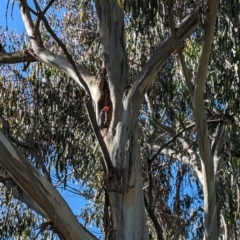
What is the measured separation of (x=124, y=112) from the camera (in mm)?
3676

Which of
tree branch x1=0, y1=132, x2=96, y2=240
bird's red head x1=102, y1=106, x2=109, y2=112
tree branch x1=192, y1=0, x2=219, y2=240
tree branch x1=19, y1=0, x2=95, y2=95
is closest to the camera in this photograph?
tree branch x1=0, y1=132, x2=96, y2=240

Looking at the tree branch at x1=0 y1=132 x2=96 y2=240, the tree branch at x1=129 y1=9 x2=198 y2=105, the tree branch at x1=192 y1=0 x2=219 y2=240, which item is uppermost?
the tree branch at x1=129 y1=9 x2=198 y2=105

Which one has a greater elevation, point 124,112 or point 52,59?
point 52,59

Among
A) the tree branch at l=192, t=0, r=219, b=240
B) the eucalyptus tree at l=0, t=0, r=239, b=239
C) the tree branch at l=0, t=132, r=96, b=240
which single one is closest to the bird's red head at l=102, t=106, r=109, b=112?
the eucalyptus tree at l=0, t=0, r=239, b=239

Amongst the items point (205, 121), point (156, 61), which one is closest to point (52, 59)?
point (156, 61)

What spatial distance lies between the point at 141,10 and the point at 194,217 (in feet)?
8.79

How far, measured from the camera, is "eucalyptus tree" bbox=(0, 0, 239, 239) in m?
3.37

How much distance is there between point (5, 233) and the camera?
5.21 metres

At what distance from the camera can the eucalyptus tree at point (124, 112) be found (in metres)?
3.37

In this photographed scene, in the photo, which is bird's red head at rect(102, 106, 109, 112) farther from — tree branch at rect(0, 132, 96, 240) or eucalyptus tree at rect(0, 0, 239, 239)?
tree branch at rect(0, 132, 96, 240)

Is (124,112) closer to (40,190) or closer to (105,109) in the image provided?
(105,109)

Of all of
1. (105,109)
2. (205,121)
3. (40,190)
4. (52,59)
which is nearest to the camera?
(40,190)

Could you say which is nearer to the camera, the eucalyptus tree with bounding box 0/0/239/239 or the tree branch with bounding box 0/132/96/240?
the tree branch with bounding box 0/132/96/240

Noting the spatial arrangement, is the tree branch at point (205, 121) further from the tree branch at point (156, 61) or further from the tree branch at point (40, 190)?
the tree branch at point (40, 190)
